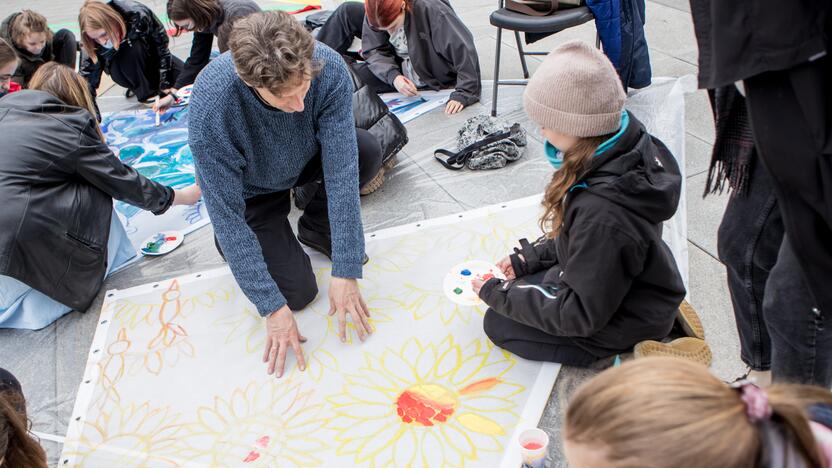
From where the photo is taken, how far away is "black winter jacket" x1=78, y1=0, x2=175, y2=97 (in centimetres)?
395

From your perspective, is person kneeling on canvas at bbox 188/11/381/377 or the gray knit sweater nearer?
person kneeling on canvas at bbox 188/11/381/377

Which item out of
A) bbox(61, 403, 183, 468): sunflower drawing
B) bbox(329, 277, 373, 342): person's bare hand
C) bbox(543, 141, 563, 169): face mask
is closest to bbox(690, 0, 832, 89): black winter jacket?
bbox(543, 141, 563, 169): face mask

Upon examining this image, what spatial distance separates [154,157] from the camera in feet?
11.5

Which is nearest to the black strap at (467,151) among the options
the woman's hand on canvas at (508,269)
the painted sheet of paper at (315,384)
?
the painted sheet of paper at (315,384)

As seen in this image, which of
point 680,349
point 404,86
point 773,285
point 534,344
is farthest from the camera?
point 404,86

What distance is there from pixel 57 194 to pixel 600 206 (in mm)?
1908

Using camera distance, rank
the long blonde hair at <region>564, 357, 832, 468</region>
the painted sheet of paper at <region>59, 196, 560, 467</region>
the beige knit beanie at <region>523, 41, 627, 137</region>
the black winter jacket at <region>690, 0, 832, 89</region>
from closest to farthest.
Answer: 1. the long blonde hair at <region>564, 357, 832, 468</region>
2. the black winter jacket at <region>690, 0, 832, 89</region>
3. the beige knit beanie at <region>523, 41, 627, 137</region>
4. the painted sheet of paper at <region>59, 196, 560, 467</region>

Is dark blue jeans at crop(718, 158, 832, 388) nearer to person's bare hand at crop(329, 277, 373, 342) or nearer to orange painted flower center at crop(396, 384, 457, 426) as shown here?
orange painted flower center at crop(396, 384, 457, 426)

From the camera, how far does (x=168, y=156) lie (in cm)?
Answer: 349

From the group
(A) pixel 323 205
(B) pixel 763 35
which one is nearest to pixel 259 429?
(A) pixel 323 205

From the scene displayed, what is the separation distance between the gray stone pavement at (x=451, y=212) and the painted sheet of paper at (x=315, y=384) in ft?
0.29

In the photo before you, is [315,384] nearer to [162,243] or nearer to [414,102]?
[162,243]

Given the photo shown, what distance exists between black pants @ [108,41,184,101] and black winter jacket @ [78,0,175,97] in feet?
0.10

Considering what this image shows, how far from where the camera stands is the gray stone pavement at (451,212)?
79.0 inches
